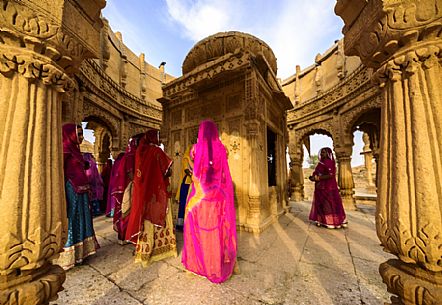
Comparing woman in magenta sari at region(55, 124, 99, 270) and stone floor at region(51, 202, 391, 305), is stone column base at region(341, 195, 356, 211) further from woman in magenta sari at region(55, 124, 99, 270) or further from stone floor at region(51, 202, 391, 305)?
woman in magenta sari at region(55, 124, 99, 270)

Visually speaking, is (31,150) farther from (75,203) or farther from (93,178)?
(93,178)

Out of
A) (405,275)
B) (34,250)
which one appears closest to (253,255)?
(405,275)

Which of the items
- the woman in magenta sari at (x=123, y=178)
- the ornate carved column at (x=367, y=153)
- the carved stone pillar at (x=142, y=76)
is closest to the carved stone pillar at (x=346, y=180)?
the ornate carved column at (x=367, y=153)

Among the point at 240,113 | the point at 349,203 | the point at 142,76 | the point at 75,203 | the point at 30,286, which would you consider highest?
the point at 142,76

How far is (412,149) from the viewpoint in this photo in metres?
1.05

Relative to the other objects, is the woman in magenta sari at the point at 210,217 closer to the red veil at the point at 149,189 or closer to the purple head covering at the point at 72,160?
the red veil at the point at 149,189

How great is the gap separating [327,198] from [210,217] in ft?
12.6

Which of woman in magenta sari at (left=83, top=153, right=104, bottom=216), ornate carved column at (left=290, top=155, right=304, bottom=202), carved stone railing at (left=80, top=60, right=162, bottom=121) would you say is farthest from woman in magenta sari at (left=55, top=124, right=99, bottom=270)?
ornate carved column at (left=290, top=155, right=304, bottom=202)

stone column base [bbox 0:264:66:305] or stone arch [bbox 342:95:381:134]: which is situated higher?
stone arch [bbox 342:95:381:134]

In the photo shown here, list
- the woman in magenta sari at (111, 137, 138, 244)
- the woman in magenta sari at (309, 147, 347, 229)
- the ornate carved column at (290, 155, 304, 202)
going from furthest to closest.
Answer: the ornate carved column at (290, 155, 304, 202)
the woman in magenta sari at (309, 147, 347, 229)
the woman in magenta sari at (111, 137, 138, 244)

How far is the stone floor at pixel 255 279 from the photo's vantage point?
72.7 inches

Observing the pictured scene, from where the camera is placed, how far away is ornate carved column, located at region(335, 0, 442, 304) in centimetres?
97

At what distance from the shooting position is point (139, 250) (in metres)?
2.63

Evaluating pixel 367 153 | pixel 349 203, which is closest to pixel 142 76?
pixel 349 203
